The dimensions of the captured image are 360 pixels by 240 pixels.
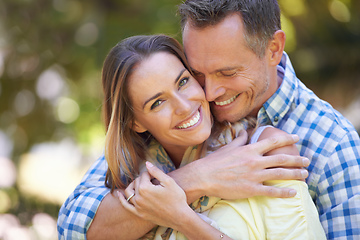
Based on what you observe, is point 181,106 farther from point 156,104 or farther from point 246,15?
point 246,15

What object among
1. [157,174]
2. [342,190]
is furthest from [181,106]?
[342,190]

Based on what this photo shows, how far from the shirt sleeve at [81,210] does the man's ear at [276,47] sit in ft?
3.46

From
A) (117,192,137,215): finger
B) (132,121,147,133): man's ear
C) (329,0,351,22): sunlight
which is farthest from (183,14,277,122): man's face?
(329,0,351,22): sunlight

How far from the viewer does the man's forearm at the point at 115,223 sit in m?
2.14

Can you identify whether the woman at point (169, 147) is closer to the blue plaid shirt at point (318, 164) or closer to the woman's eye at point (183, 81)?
the woman's eye at point (183, 81)

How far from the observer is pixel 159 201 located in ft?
6.68

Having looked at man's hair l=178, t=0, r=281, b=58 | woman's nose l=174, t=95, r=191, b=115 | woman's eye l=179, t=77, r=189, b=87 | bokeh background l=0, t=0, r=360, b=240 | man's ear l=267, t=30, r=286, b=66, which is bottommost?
bokeh background l=0, t=0, r=360, b=240

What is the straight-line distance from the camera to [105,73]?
7.61 ft

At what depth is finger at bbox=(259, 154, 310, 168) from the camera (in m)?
1.95

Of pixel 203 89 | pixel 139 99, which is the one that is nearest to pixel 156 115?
pixel 139 99

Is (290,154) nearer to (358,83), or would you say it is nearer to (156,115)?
(156,115)

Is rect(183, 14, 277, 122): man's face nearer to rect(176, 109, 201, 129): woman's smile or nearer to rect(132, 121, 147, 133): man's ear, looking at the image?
rect(176, 109, 201, 129): woman's smile

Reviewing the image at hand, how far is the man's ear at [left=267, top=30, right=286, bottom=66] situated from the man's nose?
0.32m

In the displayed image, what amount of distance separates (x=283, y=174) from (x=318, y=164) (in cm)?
31
